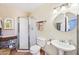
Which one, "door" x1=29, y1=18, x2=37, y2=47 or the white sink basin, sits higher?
"door" x1=29, y1=18, x2=37, y2=47

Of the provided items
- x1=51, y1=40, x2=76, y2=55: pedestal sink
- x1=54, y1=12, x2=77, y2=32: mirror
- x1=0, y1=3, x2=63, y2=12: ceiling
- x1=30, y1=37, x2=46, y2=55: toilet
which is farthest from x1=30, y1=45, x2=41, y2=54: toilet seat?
x1=0, y1=3, x2=63, y2=12: ceiling

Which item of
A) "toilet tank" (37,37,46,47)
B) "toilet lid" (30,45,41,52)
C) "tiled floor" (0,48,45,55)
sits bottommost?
"tiled floor" (0,48,45,55)

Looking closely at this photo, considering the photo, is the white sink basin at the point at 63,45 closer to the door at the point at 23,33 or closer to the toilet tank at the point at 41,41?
the toilet tank at the point at 41,41

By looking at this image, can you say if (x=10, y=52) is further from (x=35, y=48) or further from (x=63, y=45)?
(x=63, y=45)

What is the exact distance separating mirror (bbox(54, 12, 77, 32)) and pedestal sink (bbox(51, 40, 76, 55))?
147mm

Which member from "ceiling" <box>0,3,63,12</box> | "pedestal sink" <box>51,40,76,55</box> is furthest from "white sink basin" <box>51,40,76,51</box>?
"ceiling" <box>0,3,63,12</box>

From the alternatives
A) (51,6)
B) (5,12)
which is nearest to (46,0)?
(51,6)

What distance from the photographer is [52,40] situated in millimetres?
1562

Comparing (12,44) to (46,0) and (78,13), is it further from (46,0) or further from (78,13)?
(78,13)

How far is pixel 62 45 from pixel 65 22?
0.26 metres

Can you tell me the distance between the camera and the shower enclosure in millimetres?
1542

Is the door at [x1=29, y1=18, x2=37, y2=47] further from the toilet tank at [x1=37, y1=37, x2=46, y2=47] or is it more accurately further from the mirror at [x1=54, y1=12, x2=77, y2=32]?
the mirror at [x1=54, y1=12, x2=77, y2=32]

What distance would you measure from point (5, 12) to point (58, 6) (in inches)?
23.6
